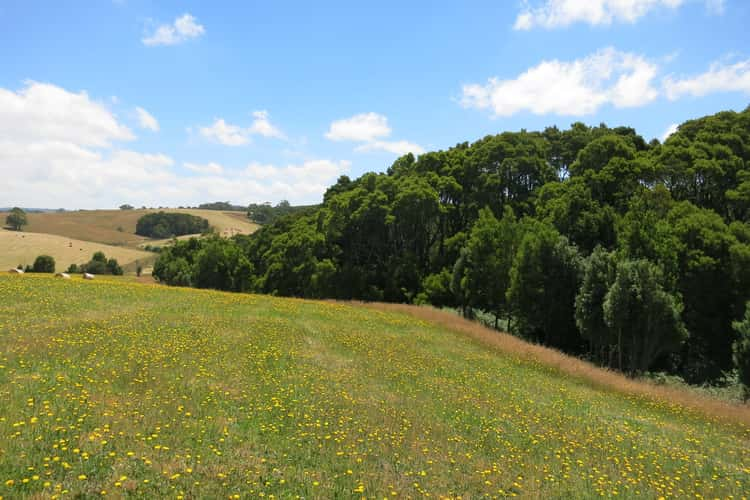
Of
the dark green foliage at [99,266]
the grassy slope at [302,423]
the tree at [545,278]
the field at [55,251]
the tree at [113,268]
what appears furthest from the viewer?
the tree at [113,268]

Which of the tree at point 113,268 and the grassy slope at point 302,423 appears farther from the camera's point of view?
the tree at point 113,268

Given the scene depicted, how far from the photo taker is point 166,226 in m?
195

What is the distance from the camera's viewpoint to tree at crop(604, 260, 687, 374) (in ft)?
85.9

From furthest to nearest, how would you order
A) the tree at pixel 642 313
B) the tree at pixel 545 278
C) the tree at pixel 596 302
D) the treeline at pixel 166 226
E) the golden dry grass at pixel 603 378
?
the treeline at pixel 166 226 → the tree at pixel 545 278 → the tree at pixel 596 302 → the tree at pixel 642 313 → the golden dry grass at pixel 603 378

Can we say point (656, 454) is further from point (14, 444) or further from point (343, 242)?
point (343, 242)

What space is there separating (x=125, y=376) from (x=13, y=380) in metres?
2.56

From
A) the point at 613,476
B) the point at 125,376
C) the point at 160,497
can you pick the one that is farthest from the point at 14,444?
the point at 613,476

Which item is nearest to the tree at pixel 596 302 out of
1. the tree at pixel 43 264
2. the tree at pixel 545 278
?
the tree at pixel 545 278

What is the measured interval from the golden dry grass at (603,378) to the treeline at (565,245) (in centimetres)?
477

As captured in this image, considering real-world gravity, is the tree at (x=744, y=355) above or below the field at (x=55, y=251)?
above

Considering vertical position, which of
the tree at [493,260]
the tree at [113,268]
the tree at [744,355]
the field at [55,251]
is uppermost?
the tree at [493,260]

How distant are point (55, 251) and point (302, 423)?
480 ft

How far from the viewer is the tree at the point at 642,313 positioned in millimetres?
26188

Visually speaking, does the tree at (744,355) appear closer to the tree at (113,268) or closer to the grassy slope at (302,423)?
the grassy slope at (302,423)
